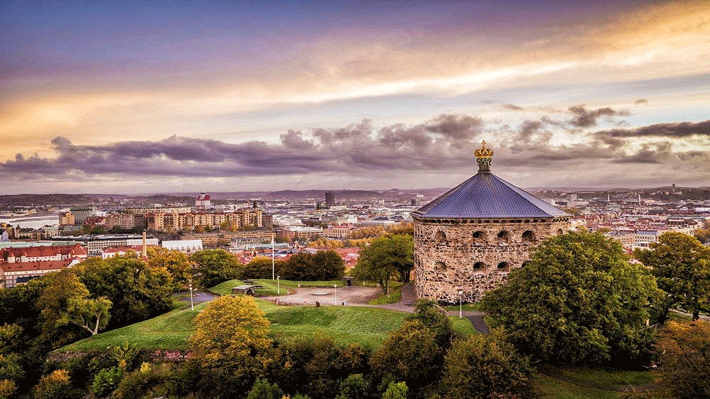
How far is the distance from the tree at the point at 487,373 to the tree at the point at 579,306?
250 cm

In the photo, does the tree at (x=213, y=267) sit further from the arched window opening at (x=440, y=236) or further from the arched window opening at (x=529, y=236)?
the arched window opening at (x=529, y=236)

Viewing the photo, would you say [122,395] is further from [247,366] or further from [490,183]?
[490,183]

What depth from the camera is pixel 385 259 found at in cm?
4028

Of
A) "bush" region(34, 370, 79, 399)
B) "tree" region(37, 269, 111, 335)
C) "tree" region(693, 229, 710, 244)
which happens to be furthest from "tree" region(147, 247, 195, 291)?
"tree" region(693, 229, 710, 244)

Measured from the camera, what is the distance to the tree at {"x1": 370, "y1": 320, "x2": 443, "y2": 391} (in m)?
23.1

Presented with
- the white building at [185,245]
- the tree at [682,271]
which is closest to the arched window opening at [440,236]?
the tree at [682,271]

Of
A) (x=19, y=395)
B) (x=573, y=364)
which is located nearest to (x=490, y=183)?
(x=573, y=364)

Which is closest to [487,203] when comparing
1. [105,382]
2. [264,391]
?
[264,391]

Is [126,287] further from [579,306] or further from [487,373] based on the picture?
[579,306]

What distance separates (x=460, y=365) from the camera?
19.9 m

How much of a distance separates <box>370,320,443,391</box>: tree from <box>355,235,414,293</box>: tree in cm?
1508

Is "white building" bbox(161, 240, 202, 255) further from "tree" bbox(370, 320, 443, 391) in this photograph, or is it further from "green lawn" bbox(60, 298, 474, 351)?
"tree" bbox(370, 320, 443, 391)

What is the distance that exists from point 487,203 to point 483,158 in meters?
4.52

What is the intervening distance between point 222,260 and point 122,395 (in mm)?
22613
